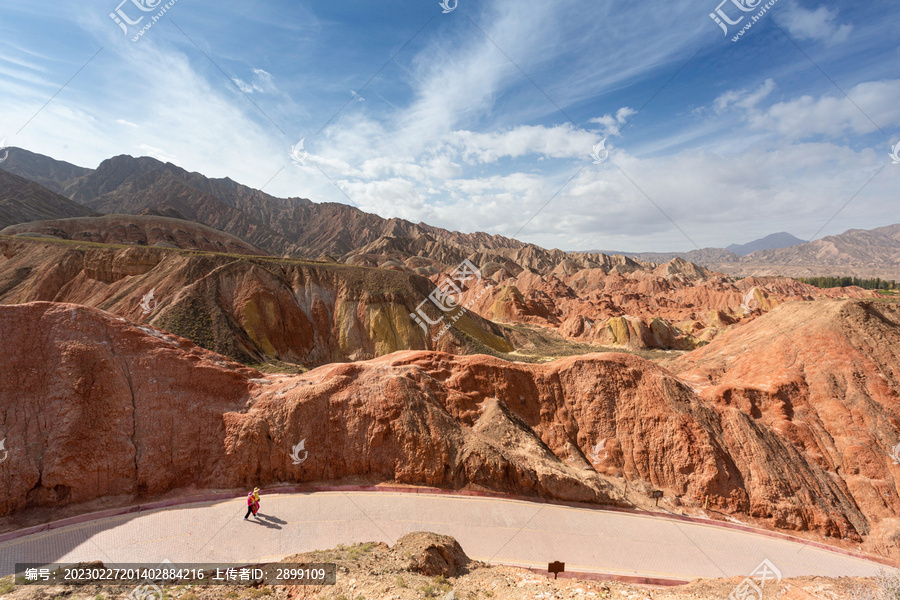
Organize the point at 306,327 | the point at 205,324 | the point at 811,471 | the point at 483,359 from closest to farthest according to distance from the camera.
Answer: the point at 811,471 → the point at 483,359 → the point at 205,324 → the point at 306,327

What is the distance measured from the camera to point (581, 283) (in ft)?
486

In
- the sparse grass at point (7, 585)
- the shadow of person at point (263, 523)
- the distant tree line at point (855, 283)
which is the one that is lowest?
the shadow of person at point (263, 523)

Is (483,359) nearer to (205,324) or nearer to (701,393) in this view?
(701,393)

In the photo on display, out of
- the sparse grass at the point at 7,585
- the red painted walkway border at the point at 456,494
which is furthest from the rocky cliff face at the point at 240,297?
the sparse grass at the point at 7,585

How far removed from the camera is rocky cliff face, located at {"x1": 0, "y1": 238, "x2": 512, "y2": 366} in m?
39.9

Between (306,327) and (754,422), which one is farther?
(306,327)

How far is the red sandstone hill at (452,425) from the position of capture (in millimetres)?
15523

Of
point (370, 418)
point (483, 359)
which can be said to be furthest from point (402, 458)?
point (483, 359)

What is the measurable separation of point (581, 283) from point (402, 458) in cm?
14175

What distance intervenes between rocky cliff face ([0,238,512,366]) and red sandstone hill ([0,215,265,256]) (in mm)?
21919

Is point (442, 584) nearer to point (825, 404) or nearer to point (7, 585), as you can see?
point (7, 585)

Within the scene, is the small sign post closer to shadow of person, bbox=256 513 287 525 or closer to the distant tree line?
shadow of person, bbox=256 513 287 525

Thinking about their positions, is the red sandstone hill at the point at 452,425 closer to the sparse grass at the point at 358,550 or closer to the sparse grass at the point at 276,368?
the sparse grass at the point at 358,550

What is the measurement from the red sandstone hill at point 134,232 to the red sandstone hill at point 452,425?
206 ft
